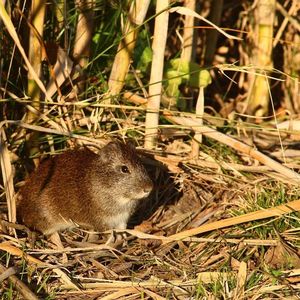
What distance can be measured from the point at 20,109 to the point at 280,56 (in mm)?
2883

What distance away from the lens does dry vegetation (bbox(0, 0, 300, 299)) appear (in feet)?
14.9

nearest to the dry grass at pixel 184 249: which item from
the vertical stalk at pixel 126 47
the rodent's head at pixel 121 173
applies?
the rodent's head at pixel 121 173

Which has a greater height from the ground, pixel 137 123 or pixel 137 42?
pixel 137 42

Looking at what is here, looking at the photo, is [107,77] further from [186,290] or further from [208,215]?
[186,290]

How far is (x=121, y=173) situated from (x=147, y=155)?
0.57m

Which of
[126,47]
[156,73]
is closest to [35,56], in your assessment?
[126,47]

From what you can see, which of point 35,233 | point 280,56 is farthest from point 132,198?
point 280,56

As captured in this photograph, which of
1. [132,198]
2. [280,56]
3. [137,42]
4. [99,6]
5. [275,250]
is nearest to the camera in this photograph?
[275,250]

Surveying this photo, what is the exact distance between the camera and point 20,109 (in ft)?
18.4

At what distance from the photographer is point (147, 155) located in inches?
225

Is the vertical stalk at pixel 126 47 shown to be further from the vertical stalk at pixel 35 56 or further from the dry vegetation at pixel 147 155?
the vertical stalk at pixel 35 56

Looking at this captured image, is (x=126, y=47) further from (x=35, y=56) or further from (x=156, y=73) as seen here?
(x=35, y=56)

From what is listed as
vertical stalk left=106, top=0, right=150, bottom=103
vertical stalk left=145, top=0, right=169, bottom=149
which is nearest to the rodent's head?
vertical stalk left=145, top=0, right=169, bottom=149

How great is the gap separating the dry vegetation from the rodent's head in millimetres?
283
